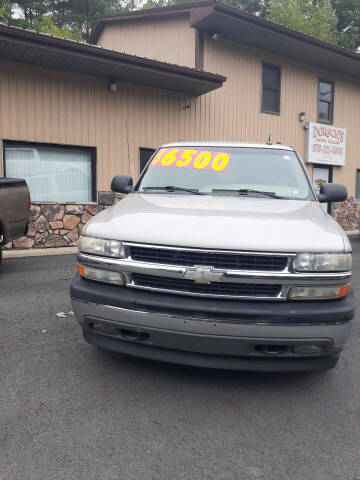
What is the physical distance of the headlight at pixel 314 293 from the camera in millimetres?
2572

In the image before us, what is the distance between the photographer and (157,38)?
13477 millimetres

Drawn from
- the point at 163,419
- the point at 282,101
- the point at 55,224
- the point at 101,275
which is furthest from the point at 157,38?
the point at 163,419

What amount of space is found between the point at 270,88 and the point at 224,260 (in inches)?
504

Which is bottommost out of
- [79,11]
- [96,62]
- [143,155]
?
[143,155]

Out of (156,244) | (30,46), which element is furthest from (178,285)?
(30,46)

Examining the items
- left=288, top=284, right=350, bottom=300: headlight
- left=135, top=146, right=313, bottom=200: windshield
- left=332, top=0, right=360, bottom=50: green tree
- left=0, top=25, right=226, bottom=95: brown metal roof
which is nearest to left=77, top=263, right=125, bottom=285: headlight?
left=288, top=284, right=350, bottom=300: headlight

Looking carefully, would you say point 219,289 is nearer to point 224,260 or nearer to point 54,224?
point 224,260

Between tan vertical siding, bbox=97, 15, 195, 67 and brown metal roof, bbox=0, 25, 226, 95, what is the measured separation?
2.05 metres

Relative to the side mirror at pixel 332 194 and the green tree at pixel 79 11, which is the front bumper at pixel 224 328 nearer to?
the side mirror at pixel 332 194

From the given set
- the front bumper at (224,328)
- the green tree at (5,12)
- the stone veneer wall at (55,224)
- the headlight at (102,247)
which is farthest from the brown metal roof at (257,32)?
the front bumper at (224,328)

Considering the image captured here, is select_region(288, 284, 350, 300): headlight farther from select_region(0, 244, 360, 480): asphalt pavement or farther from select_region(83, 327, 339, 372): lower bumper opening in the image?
select_region(0, 244, 360, 480): asphalt pavement

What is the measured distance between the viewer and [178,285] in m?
2.66

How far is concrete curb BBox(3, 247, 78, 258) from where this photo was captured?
8.65 meters

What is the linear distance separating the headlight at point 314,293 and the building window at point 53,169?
27.7 ft
